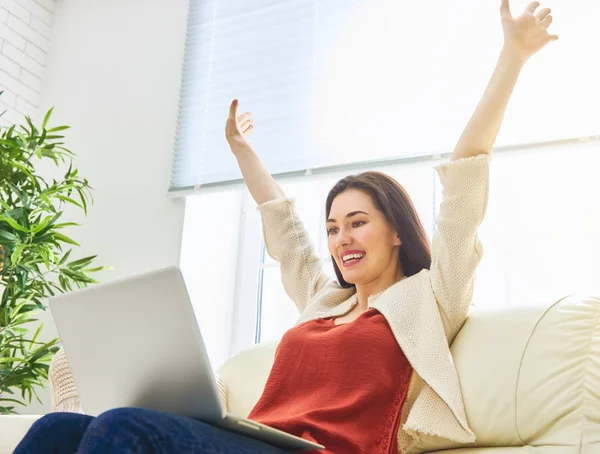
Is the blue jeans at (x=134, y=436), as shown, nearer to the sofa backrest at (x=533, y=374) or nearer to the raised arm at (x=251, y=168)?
the sofa backrest at (x=533, y=374)

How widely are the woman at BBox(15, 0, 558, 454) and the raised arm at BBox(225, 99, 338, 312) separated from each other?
5 cm

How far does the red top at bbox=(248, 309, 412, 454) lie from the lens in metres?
1.41

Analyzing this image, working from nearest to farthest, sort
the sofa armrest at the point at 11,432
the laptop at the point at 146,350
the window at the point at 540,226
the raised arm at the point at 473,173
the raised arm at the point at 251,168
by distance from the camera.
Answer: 1. the laptop at the point at 146,350
2. the raised arm at the point at 473,173
3. the sofa armrest at the point at 11,432
4. the raised arm at the point at 251,168
5. the window at the point at 540,226

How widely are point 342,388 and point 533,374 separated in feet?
1.27

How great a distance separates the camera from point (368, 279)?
1848mm

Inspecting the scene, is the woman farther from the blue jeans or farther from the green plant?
the green plant

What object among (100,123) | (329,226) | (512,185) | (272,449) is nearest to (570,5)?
(512,185)

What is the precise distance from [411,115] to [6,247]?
1615 millimetres

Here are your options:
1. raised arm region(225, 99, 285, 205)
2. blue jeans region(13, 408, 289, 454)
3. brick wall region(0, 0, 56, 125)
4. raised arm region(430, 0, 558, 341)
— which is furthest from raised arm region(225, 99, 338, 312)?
brick wall region(0, 0, 56, 125)

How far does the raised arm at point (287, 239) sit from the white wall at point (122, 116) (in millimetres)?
939

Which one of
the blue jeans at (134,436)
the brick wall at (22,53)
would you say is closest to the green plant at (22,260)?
the brick wall at (22,53)

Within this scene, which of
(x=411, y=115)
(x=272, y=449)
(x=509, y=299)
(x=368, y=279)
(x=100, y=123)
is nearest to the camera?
(x=272, y=449)

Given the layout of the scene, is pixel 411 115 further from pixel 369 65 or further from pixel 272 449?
pixel 272 449

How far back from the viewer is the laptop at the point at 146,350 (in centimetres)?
113
